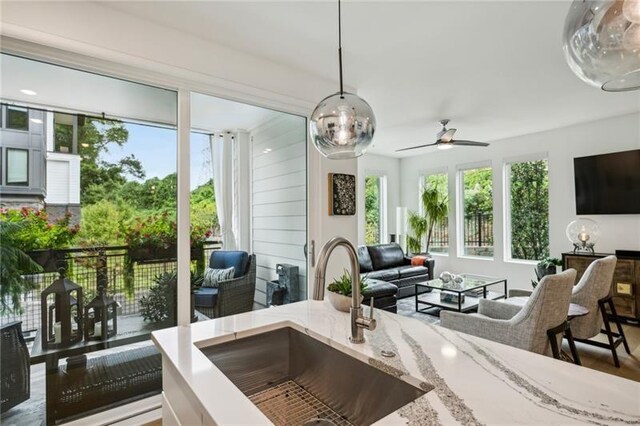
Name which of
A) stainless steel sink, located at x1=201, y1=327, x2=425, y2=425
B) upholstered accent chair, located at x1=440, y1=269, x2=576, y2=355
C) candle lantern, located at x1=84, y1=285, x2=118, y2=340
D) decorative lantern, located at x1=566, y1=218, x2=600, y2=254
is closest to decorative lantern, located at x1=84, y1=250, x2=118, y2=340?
candle lantern, located at x1=84, y1=285, x2=118, y2=340

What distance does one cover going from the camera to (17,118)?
1977 mm

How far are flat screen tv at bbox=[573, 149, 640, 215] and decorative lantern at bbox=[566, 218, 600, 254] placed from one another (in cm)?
27

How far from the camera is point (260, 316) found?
1.59 meters

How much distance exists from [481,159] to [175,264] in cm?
564

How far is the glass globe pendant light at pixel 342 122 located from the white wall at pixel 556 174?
4859 millimetres

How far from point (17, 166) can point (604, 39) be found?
112 inches

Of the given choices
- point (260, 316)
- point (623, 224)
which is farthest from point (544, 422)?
point (623, 224)

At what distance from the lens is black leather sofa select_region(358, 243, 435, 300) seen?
520 centimetres

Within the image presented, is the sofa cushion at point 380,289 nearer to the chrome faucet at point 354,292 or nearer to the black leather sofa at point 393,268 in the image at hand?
the black leather sofa at point 393,268

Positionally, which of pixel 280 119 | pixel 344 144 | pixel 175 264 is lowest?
pixel 175 264

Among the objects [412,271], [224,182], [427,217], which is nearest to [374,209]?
→ [427,217]

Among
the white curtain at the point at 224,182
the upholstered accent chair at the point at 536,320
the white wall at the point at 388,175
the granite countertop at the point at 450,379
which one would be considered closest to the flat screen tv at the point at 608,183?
the upholstered accent chair at the point at 536,320

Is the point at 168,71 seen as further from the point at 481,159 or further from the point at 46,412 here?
the point at 481,159

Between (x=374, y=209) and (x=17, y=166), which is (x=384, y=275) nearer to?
(x=374, y=209)
